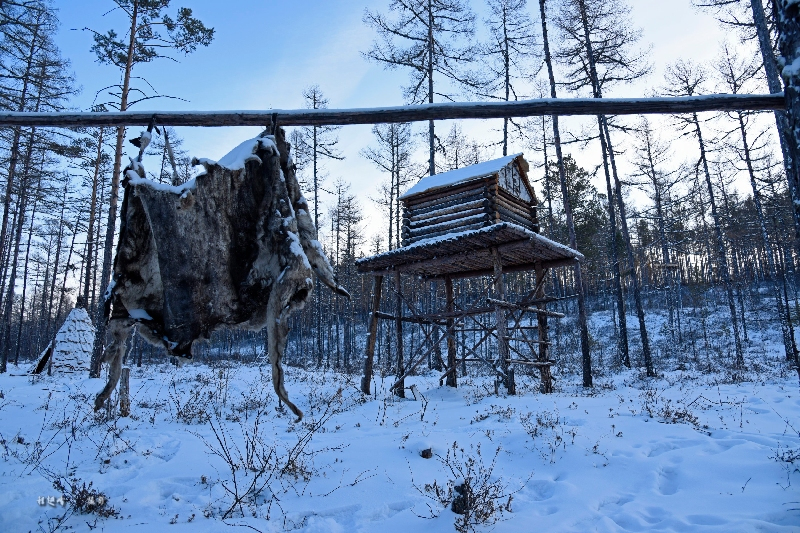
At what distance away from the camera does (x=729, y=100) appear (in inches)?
120

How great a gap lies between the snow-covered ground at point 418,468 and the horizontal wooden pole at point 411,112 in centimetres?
351

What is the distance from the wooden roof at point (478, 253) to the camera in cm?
950

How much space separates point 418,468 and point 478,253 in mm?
5999

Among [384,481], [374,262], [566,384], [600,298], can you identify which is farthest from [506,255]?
[600,298]

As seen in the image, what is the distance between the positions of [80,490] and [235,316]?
12.7 ft

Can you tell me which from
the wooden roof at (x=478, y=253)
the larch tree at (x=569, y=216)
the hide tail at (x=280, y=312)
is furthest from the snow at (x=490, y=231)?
the hide tail at (x=280, y=312)

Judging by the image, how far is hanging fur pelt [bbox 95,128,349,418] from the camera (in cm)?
248

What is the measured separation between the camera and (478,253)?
10.5m

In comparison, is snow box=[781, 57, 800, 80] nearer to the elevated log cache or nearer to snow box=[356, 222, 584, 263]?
snow box=[356, 222, 584, 263]

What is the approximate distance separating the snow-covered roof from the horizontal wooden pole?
24.6 ft

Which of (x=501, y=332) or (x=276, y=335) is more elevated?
(x=276, y=335)

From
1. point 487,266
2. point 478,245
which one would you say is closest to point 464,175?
point 478,245

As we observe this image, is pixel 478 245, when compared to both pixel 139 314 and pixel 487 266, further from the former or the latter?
pixel 139 314

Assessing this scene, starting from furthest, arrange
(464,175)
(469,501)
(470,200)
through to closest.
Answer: (464,175)
(470,200)
(469,501)
